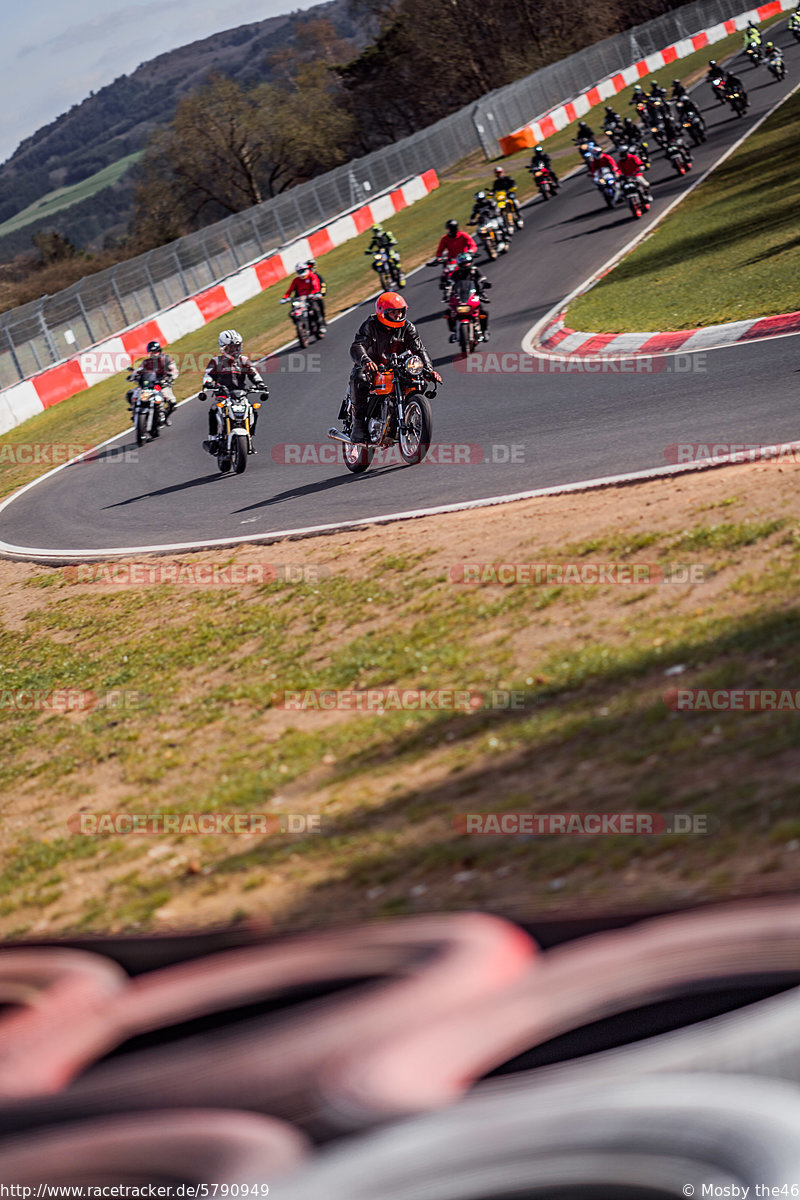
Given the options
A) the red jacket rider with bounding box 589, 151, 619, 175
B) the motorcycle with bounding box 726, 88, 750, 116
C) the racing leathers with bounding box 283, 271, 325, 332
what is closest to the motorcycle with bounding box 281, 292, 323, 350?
the racing leathers with bounding box 283, 271, 325, 332


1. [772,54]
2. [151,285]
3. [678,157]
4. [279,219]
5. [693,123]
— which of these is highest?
[279,219]

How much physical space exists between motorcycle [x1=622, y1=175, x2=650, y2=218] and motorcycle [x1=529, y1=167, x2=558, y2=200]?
8.77 m

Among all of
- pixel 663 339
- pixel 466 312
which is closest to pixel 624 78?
pixel 466 312

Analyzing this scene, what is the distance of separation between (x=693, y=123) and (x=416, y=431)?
25.3 meters

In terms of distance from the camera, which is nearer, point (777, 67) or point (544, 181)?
point (544, 181)

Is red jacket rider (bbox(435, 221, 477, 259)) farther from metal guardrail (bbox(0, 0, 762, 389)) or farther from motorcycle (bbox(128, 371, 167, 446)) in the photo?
metal guardrail (bbox(0, 0, 762, 389))

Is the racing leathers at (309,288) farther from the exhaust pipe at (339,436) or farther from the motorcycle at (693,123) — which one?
the motorcycle at (693,123)

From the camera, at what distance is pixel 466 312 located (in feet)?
61.3

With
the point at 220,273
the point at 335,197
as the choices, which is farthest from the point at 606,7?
the point at 220,273

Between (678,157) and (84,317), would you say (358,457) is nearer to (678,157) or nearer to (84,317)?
(678,157)

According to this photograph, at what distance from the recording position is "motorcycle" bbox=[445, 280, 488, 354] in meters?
18.7

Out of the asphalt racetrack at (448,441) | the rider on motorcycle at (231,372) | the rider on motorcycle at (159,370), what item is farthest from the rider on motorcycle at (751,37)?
the rider on motorcycle at (231,372)

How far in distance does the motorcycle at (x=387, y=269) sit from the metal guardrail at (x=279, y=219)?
31.7 ft

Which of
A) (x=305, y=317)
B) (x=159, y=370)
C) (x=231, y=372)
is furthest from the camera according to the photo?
(x=305, y=317)
